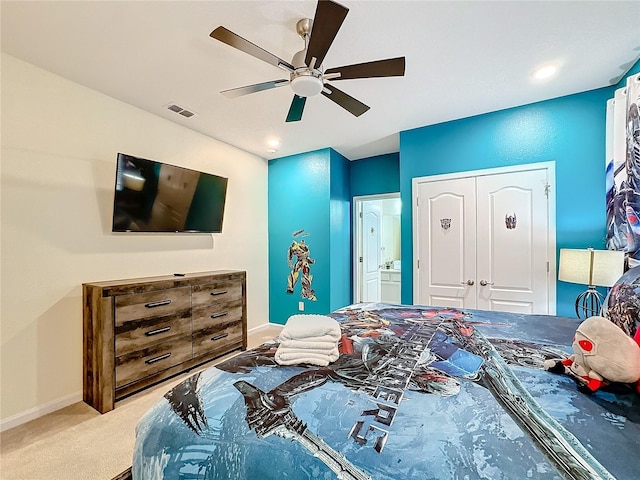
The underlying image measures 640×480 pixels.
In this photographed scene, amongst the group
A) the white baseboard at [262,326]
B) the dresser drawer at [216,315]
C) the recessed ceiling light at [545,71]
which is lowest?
the white baseboard at [262,326]

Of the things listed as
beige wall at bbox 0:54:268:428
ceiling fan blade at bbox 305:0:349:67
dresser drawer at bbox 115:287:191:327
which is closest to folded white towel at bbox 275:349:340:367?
ceiling fan blade at bbox 305:0:349:67

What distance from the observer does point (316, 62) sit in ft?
5.55

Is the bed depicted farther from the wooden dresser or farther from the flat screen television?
the flat screen television

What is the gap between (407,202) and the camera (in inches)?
139

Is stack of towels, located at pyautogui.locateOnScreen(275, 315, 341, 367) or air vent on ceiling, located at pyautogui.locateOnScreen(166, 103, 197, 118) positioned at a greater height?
air vent on ceiling, located at pyautogui.locateOnScreen(166, 103, 197, 118)

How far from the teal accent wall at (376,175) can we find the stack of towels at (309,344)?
350 cm

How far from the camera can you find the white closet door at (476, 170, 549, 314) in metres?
2.81

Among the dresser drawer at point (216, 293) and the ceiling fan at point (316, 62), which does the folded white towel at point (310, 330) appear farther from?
the dresser drawer at point (216, 293)

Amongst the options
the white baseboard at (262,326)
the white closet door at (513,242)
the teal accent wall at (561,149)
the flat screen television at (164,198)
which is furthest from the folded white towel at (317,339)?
the white baseboard at (262,326)

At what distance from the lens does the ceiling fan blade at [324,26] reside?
1.27m

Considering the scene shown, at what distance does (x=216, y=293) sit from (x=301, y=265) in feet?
4.81

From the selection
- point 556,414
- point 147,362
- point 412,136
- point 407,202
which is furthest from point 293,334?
point 412,136

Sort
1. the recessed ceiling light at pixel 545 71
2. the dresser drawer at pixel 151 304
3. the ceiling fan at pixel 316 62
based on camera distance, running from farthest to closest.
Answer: the dresser drawer at pixel 151 304 → the recessed ceiling light at pixel 545 71 → the ceiling fan at pixel 316 62

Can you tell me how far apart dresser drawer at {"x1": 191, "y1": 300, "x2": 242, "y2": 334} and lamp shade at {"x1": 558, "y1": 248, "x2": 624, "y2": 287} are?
10.9ft
